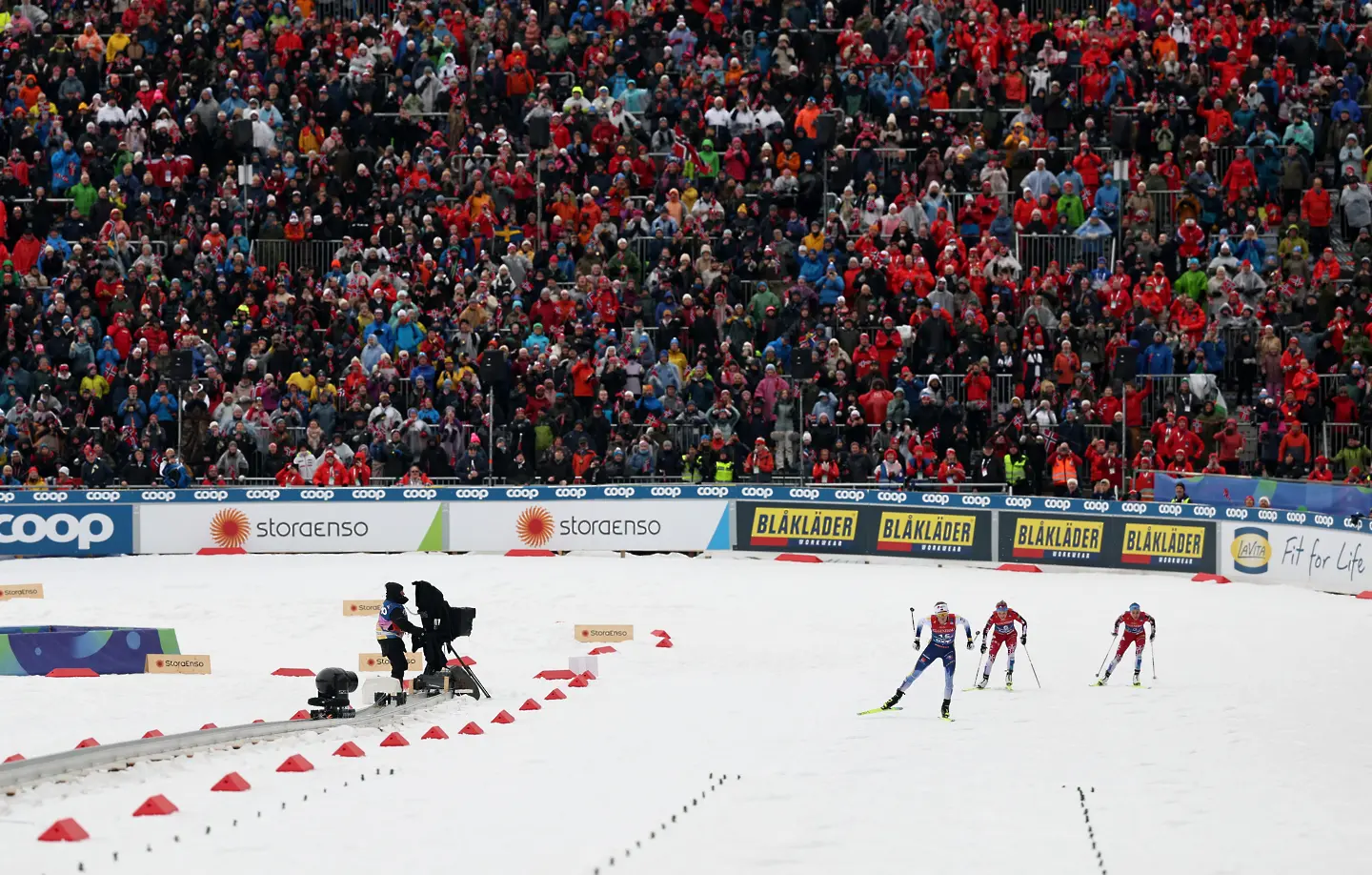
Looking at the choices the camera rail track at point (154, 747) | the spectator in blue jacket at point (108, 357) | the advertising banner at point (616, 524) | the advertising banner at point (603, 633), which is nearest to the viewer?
the camera rail track at point (154, 747)

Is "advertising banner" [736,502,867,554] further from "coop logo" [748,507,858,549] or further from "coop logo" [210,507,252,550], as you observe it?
"coop logo" [210,507,252,550]

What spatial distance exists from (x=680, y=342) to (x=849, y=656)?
11.2m

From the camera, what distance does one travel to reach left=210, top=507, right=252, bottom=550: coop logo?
32875mm

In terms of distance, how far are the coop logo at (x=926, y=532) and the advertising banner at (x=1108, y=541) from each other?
0.64 m

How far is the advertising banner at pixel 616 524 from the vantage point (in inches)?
1298

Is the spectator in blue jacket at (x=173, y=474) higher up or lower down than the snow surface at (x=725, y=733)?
higher up

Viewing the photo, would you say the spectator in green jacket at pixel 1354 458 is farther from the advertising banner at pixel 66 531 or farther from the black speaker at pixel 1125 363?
the advertising banner at pixel 66 531

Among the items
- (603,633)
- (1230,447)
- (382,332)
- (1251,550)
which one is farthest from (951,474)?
(382,332)

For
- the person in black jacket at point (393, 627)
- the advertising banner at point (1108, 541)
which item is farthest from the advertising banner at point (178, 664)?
the advertising banner at point (1108, 541)

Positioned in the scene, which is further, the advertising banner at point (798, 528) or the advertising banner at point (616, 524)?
the advertising banner at point (616, 524)

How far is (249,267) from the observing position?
3575 centimetres

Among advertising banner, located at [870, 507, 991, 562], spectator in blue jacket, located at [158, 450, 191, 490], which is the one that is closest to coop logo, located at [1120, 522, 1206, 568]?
Result: advertising banner, located at [870, 507, 991, 562]

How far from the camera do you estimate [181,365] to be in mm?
33156

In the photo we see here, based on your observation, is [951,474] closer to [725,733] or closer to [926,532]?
[926,532]
